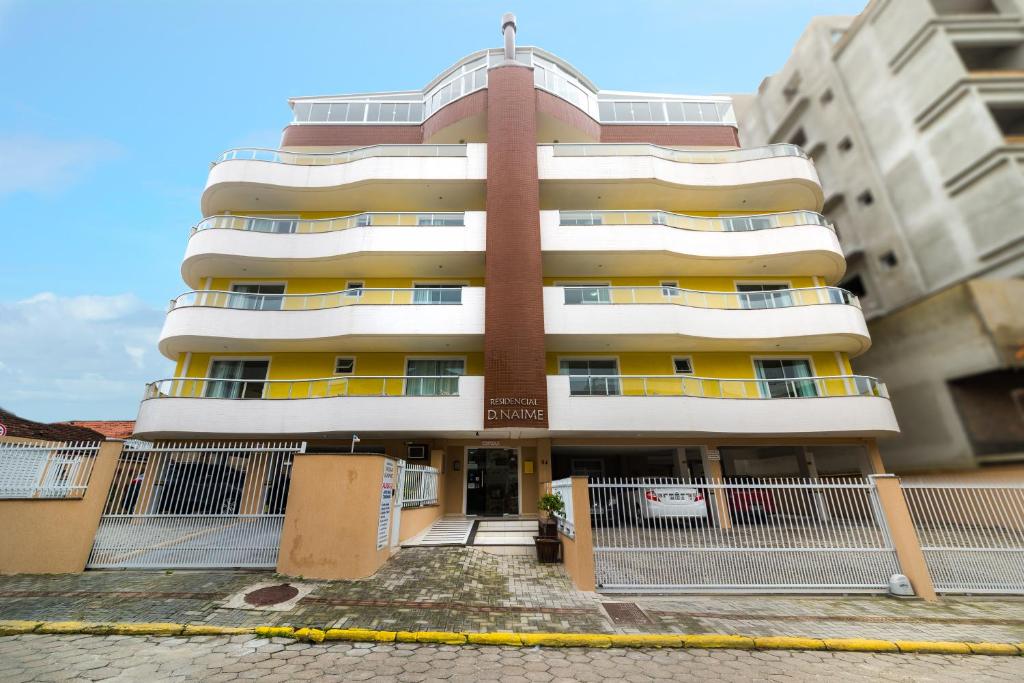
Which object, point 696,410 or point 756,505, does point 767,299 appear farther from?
point 756,505

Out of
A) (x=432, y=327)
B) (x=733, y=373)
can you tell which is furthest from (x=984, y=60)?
(x=432, y=327)

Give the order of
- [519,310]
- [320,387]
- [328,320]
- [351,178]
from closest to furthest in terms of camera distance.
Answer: [519,310] → [320,387] → [328,320] → [351,178]

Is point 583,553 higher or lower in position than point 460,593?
higher

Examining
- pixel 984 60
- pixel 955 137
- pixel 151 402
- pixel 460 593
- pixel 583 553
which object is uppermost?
pixel 984 60

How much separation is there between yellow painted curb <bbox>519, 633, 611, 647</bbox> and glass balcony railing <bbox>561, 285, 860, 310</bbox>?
41.1 feet

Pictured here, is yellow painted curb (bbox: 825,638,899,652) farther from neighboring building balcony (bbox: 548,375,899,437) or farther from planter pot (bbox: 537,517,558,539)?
neighboring building balcony (bbox: 548,375,899,437)

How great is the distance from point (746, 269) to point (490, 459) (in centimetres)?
1493

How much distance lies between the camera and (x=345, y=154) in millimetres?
19531

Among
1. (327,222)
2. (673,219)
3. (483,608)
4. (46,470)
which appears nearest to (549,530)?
(483,608)

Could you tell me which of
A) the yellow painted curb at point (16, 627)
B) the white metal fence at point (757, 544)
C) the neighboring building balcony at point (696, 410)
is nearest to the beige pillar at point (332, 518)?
the yellow painted curb at point (16, 627)

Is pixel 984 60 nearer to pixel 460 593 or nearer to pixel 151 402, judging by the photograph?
pixel 460 593

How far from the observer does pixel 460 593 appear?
7.13 metres

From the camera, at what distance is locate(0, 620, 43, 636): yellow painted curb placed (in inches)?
208

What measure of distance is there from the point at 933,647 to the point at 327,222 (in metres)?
21.8
